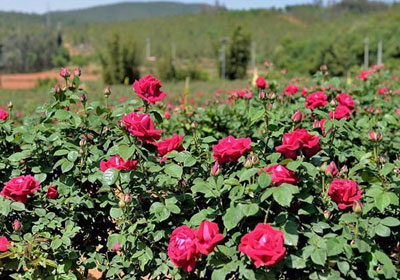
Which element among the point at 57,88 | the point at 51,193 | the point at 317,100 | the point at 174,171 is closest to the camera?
the point at 174,171

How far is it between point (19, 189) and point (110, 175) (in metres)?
0.37

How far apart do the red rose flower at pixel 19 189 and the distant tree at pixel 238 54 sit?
32.7 m

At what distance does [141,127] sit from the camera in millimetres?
1388

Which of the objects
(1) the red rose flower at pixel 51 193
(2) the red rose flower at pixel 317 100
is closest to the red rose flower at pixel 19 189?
(1) the red rose flower at pixel 51 193

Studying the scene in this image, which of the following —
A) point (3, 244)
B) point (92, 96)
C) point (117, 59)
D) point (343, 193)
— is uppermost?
point (343, 193)

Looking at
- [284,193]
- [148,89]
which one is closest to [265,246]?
[284,193]

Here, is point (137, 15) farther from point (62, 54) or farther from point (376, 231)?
point (376, 231)

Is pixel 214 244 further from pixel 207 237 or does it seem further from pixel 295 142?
pixel 295 142

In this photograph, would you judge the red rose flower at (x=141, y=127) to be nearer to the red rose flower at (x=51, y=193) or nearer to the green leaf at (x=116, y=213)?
the green leaf at (x=116, y=213)

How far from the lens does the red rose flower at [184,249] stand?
1200mm

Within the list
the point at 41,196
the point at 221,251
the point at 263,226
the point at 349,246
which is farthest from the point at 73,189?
the point at 349,246

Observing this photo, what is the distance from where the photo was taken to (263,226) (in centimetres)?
116

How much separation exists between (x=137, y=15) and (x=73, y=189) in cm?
20263

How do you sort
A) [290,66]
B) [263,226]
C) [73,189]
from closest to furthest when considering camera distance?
[263,226] < [73,189] < [290,66]
